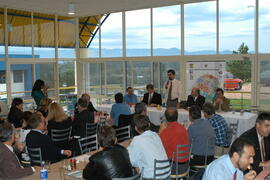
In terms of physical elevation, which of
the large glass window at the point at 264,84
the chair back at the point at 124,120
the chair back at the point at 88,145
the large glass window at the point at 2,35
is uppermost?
the large glass window at the point at 2,35

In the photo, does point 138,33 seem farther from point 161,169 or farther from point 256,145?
point 161,169

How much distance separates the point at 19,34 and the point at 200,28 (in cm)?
604

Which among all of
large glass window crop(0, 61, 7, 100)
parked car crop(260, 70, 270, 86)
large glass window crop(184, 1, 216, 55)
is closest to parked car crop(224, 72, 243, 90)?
parked car crop(260, 70, 270, 86)

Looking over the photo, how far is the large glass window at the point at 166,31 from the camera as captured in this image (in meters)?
10.3

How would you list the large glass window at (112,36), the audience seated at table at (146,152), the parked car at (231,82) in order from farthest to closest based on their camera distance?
1. the large glass window at (112,36)
2. the parked car at (231,82)
3. the audience seated at table at (146,152)

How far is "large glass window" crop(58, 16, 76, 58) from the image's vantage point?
11.9 metres

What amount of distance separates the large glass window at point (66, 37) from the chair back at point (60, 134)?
6874mm

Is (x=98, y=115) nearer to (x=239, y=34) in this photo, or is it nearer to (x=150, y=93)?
(x=150, y=93)

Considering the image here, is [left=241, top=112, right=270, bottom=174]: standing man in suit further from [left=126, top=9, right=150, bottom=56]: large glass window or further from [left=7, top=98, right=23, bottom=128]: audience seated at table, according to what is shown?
[left=126, top=9, right=150, bottom=56]: large glass window

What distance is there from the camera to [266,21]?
8.66 m

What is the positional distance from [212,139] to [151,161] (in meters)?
1.35

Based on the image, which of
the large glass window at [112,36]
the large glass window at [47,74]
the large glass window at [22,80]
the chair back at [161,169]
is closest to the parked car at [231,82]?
the large glass window at [112,36]

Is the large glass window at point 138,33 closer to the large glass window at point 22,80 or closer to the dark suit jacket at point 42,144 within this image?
the large glass window at point 22,80

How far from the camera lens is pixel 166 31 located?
1048 cm
